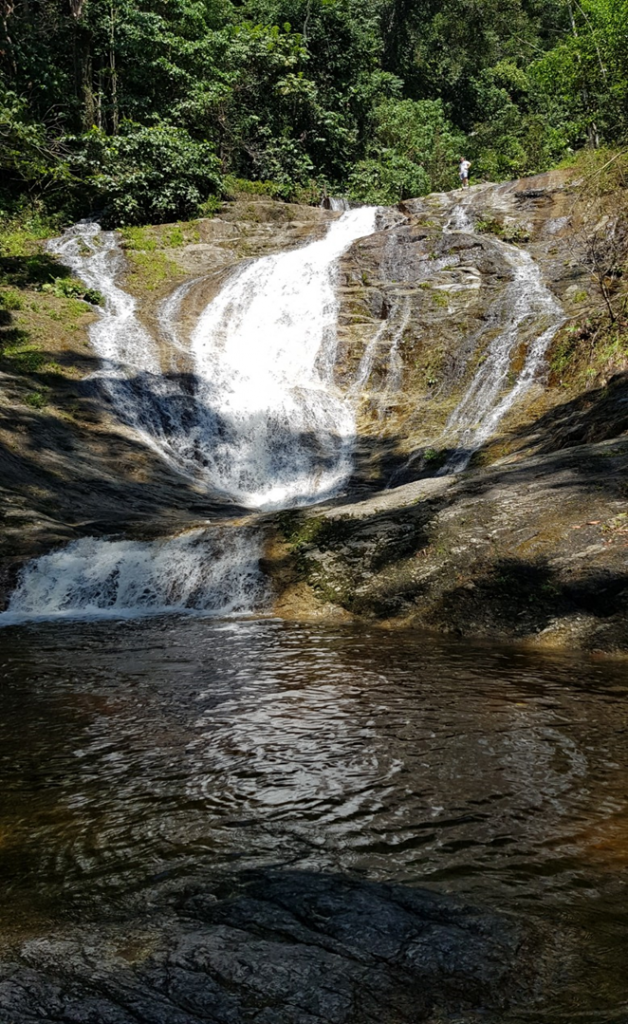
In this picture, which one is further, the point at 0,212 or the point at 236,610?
the point at 0,212

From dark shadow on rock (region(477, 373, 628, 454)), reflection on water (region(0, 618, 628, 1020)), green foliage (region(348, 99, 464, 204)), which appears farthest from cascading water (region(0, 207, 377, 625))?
green foliage (region(348, 99, 464, 204))

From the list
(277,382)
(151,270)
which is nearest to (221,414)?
(277,382)

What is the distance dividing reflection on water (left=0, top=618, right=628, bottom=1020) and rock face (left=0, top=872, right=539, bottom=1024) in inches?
9.8

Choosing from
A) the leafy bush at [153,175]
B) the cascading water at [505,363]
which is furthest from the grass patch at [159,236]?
the cascading water at [505,363]

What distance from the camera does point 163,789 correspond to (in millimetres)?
4371

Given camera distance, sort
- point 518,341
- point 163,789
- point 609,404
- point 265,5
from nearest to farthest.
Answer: point 163,789 → point 609,404 → point 518,341 → point 265,5

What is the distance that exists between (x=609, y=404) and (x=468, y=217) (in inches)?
580

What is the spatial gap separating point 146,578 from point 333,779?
7651 millimetres

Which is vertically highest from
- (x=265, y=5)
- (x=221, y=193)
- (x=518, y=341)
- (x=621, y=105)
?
(x=265, y=5)

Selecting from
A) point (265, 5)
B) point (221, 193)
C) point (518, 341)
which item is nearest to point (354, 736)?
point (518, 341)

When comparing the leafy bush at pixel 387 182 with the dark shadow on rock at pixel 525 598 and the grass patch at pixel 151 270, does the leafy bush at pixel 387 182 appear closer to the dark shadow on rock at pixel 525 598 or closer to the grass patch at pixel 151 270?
the grass patch at pixel 151 270

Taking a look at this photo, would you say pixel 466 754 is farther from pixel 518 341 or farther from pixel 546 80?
pixel 546 80

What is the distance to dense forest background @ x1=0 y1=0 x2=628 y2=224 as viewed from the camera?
27.8 meters

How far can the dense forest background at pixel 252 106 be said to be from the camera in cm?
2778
